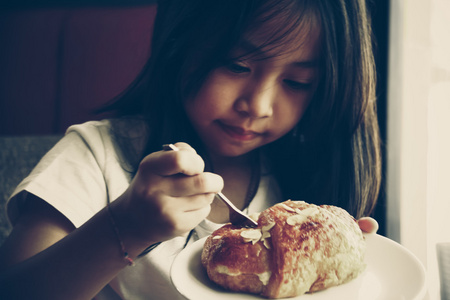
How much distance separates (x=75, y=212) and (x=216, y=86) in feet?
1.27

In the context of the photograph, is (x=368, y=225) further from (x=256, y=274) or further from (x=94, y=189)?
(x=94, y=189)

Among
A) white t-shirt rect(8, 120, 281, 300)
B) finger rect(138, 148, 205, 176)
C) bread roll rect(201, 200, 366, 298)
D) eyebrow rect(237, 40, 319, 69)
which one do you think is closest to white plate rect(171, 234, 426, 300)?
bread roll rect(201, 200, 366, 298)

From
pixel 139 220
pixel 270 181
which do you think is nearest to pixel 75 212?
pixel 139 220

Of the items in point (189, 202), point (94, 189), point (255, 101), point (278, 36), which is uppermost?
point (278, 36)

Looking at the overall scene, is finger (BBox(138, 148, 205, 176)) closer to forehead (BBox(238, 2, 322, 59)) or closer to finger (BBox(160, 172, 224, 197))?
finger (BBox(160, 172, 224, 197))

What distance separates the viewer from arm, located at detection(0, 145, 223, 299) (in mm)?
540

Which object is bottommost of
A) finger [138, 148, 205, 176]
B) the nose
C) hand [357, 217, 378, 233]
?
hand [357, 217, 378, 233]

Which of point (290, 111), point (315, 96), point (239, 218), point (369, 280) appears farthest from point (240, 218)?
point (315, 96)

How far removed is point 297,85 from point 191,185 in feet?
1.36

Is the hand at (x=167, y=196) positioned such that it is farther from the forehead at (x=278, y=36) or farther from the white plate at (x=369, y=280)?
the forehead at (x=278, y=36)

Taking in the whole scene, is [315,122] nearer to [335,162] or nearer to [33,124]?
[335,162]

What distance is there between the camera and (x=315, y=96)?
962mm

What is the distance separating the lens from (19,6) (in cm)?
172

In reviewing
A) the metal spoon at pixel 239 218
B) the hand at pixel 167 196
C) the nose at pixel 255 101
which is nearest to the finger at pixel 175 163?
the hand at pixel 167 196
